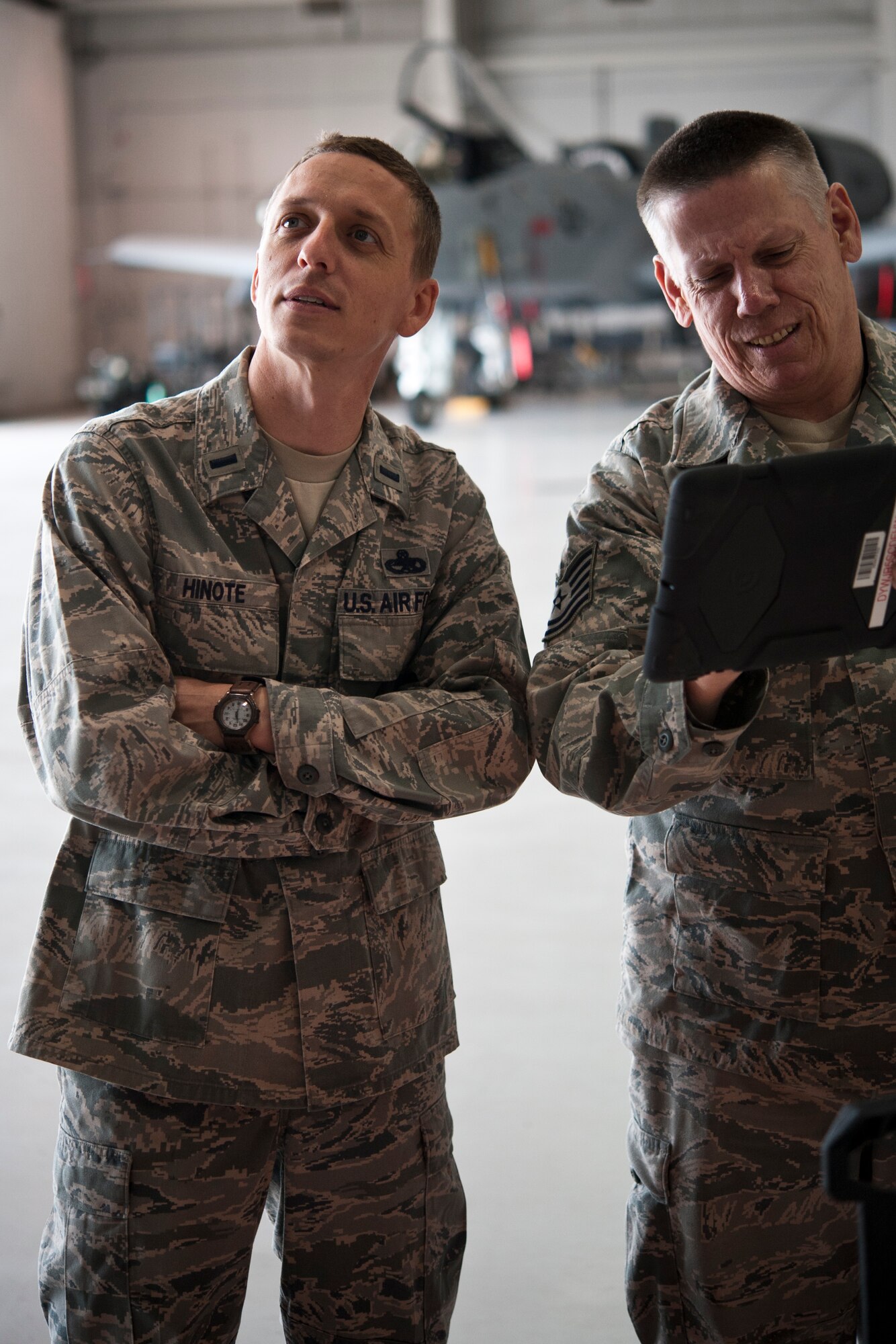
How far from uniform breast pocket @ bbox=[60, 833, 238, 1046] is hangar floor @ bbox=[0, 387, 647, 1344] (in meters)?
0.80

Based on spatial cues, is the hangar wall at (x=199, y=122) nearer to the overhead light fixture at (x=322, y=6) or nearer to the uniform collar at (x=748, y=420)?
the overhead light fixture at (x=322, y=6)

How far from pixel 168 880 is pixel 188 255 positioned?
18.1 m

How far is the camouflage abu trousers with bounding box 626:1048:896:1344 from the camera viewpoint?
1.62 metres

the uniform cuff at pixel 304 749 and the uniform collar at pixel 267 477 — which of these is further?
the uniform collar at pixel 267 477

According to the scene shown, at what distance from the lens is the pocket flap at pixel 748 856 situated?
1588 millimetres

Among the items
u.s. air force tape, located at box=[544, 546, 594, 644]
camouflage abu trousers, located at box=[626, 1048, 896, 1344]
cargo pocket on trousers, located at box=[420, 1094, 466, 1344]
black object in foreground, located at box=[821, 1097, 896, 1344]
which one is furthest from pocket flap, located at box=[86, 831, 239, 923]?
black object in foreground, located at box=[821, 1097, 896, 1344]

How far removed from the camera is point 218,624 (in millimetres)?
1651

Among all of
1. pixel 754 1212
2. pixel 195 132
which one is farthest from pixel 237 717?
→ pixel 195 132

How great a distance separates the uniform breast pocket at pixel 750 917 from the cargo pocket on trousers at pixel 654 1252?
22cm

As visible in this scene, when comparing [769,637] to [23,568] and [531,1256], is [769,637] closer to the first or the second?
[531,1256]

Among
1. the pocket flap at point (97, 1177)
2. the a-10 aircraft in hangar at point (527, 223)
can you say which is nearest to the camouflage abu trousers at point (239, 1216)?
the pocket flap at point (97, 1177)

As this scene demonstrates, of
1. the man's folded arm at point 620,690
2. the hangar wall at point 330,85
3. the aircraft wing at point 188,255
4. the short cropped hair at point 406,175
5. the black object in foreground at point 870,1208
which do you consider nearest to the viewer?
the black object in foreground at point 870,1208

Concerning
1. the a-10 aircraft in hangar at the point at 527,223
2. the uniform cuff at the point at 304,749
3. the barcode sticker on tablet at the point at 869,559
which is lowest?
the uniform cuff at the point at 304,749

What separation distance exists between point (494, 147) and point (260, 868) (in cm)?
1462
